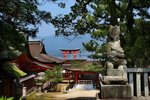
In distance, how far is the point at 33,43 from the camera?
Result: 42.5 m

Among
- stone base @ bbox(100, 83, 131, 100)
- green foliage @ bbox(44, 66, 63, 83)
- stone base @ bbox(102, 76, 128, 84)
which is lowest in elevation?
green foliage @ bbox(44, 66, 63, 83)

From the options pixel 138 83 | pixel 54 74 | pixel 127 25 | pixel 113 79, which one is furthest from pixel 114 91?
pixel 54 74

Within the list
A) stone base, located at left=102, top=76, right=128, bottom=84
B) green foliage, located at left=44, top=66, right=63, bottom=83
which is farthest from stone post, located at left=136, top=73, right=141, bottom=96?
green foliage, located at left=44, top=66, right=63, bottom=83

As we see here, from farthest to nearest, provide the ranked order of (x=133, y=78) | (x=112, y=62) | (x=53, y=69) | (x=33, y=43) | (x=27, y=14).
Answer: (x=33, y=43), (x=53, y=69), (x=27, y=14), (x=133, y=78), (x=112, y=62)

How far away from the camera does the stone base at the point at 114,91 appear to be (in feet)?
30.3

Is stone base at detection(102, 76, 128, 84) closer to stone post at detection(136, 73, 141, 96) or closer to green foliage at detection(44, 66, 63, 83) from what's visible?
stone post at detection(136, 73, 141, 96)

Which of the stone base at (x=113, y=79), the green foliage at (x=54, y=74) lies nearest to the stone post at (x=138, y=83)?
the stone base at (x=113, y=79)

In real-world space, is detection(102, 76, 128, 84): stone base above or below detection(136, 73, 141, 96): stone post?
above

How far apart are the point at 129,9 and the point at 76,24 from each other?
8.64 ft

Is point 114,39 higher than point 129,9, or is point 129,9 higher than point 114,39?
point 129,9

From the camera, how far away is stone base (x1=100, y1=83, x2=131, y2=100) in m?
9.25

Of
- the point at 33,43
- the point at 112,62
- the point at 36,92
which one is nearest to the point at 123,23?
the point at 112,62

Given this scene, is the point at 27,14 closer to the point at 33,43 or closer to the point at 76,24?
the point at 76,24

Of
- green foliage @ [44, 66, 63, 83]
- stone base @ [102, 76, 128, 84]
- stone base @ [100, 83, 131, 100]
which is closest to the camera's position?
stone base @ [100, 83, 131, 100]
